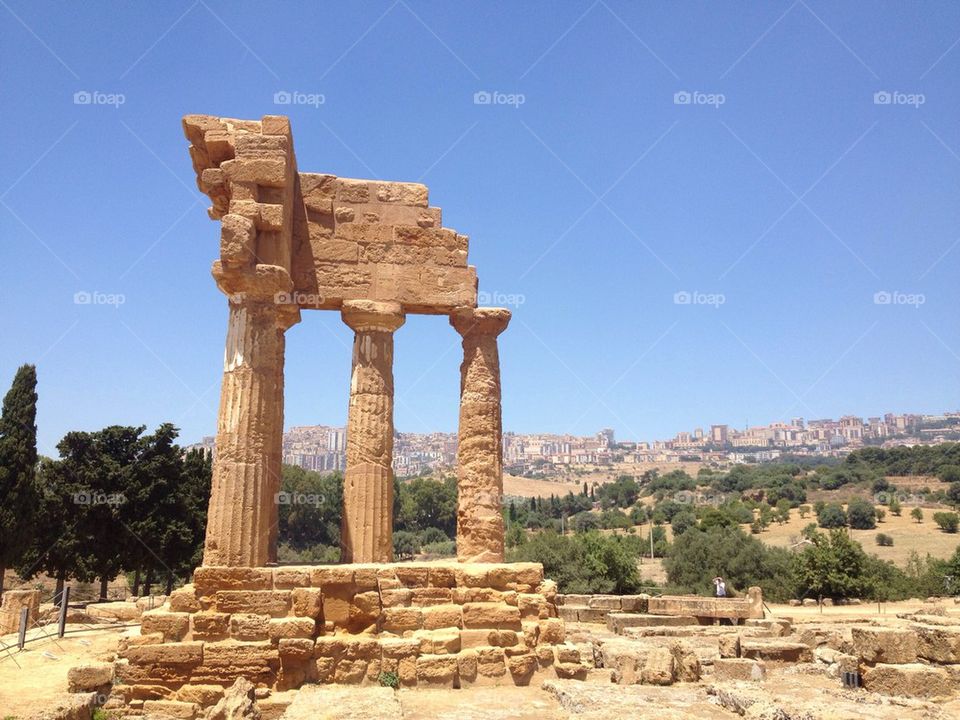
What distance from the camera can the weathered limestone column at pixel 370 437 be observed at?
460 inches

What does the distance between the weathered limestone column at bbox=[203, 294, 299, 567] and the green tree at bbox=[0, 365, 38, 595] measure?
1915 centimetres

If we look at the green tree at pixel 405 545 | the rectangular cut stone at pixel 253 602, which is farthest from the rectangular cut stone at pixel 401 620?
the green tree at pixel 405 545

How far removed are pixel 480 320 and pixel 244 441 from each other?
14.9 ft

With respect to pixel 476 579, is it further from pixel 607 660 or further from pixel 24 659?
pixel 24 659

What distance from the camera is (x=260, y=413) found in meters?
10.6

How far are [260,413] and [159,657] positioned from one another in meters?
3.39

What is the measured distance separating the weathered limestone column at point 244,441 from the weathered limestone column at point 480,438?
334cm

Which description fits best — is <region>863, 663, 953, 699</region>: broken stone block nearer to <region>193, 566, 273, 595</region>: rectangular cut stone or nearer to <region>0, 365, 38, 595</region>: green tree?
<region>193, 566, 273, 595</region>: rectangular cut stone

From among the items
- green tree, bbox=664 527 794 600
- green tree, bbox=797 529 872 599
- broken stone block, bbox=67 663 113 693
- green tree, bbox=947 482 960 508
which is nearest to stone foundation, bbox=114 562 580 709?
broken stone block, bbox=67 663 113 693

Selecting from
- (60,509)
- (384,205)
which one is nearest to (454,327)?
(384,205)

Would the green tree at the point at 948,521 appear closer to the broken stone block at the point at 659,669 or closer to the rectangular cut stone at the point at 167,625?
the broken stone block at the point at 659,669

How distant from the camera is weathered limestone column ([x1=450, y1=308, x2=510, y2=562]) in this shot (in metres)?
12.3

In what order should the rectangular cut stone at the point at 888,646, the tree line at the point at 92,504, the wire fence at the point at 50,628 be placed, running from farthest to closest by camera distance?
the tree line at the point at 92,504 → the wire fence at the point at 50,628 → the rectangular cut stone at the point at 888,646

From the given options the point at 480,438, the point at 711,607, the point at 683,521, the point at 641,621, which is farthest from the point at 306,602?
the point at 683,521
